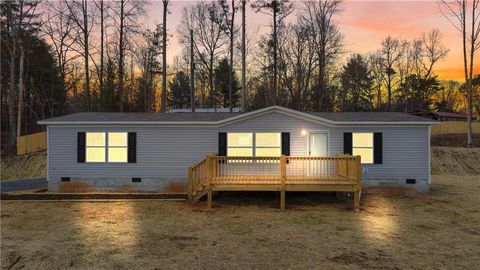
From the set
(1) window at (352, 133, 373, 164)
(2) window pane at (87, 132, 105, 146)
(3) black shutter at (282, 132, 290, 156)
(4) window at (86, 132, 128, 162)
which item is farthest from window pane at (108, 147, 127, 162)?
(1) window at (352, 133, 373, 164)

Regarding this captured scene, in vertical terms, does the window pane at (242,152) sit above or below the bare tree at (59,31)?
below

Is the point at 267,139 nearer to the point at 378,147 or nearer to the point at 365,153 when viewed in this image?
the point at 365,153

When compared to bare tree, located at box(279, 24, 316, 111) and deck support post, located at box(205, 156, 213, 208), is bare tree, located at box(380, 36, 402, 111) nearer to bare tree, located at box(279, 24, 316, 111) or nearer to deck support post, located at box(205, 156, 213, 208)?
bare tree, located at box(279, 24, 316, 111)

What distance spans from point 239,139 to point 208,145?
1287 mm

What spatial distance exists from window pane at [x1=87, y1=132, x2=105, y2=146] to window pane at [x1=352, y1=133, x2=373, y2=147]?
10.2 meters

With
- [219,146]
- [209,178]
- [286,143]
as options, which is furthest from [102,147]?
[286,143]

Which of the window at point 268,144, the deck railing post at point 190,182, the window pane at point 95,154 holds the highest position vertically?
the window at point 268,144

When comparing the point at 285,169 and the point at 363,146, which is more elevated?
the point at 363,146

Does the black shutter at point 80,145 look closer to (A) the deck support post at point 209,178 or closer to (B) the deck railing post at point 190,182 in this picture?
(B) the deck railing post at point 190,182

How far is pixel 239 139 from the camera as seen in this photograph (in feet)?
→ 45.7

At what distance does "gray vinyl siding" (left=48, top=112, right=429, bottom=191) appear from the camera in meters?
13.8

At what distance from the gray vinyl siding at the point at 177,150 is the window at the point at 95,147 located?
235mm

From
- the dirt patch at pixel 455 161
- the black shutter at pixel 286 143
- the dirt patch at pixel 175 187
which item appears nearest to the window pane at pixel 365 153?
the black shutter at pixel 286 143

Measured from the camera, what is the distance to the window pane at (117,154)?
14031 mm
